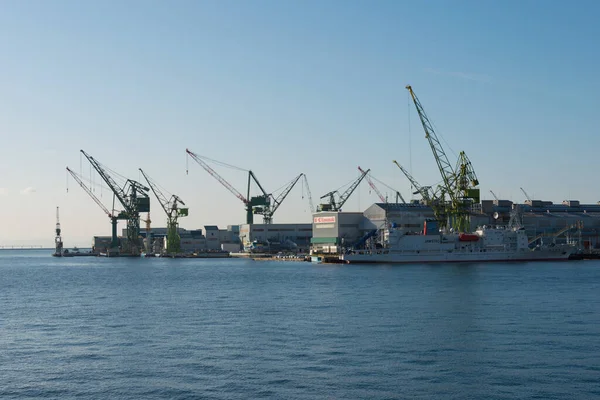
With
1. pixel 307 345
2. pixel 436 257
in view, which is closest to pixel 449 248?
pixel 436 257

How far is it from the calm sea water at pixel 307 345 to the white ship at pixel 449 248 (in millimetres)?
58931

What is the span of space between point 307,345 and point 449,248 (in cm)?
9312

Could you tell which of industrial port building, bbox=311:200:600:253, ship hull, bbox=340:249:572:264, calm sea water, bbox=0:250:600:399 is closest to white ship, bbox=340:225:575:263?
ship hull, bbox=340:249:572:264

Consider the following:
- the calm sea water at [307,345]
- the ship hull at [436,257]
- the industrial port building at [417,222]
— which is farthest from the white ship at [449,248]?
the calm sea water at [307,345]

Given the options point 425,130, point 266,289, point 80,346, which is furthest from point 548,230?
point 80,346

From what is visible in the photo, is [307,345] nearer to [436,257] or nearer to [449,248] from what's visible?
[436,257]

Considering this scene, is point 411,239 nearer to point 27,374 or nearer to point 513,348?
point 513,348

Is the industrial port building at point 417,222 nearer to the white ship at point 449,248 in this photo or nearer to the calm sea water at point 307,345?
the white ship at point 449,248

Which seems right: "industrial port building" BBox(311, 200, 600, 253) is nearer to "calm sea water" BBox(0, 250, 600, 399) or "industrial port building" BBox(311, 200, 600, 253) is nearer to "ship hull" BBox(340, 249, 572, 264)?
"ship hull" BBox(340, 249, 572, 264)

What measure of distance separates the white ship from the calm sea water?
58931mm

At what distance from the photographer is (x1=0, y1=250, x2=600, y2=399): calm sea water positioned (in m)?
28.9

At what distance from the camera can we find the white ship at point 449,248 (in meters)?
126

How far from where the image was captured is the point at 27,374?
31.6 meters

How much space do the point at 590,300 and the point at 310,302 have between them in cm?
2186
